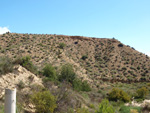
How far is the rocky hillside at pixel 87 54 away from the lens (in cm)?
3484

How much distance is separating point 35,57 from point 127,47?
1281 inches

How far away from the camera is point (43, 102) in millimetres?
10117

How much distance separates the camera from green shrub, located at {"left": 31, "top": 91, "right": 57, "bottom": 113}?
10.2m

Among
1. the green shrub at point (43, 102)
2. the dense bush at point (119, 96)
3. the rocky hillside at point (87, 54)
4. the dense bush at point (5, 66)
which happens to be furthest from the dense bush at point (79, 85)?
the green shrub at point (43, 102)

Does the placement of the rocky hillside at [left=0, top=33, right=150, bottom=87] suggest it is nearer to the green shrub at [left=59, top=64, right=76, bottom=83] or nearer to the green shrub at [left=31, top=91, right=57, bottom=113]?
the green shrub at [left=59, top=64, right=76, bottom=83]

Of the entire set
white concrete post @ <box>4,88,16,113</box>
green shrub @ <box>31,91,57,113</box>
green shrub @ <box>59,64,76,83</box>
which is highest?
white concrete post @ <box>4,88,16,113</box>

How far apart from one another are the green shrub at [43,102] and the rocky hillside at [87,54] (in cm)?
2082

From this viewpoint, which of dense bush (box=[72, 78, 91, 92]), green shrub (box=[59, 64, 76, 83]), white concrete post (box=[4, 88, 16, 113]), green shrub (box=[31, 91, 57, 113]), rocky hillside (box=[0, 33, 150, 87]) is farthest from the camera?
rocky hillside (box=[0, 33, 150, 87])

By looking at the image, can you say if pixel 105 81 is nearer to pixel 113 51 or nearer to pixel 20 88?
pixel 113 51

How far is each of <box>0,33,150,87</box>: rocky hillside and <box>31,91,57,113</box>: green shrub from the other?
20.8m

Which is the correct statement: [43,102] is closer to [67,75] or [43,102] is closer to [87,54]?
[67,75]

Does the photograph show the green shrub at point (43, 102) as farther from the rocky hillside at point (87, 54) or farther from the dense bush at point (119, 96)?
the rocky hillside at point (87, 54)

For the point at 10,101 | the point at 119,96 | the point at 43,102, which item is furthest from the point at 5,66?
the point at 119,96

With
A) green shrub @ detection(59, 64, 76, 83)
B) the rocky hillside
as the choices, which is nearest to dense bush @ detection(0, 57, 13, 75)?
green shrub @ detection(59, 64, 76, 83)
